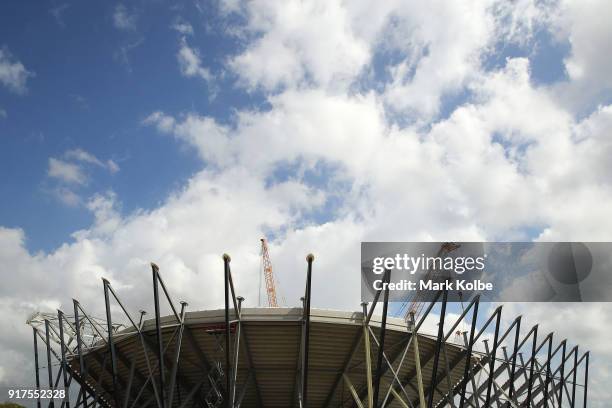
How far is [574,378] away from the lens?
4066 centimetres

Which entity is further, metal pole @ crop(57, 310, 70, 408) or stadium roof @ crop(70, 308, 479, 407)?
metal pole @ crop(57, 310, 70, 408)

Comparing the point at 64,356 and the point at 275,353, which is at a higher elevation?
the point at 64,356

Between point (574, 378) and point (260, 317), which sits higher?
point (260, 317)

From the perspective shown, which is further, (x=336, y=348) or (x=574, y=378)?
→ (x=574, y=378)

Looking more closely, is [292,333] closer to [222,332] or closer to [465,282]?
[222,332]

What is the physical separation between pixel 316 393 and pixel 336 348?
21.7 feet

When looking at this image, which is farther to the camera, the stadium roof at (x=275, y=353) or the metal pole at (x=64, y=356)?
the metal pole at (x=64, y=356)

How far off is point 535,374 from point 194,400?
26771 mm

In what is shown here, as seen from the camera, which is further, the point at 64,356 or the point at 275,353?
the point at 64,356

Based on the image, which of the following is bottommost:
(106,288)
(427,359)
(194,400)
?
(194,400)

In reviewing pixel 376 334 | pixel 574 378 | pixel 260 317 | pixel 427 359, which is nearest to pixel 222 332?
pixel 260 317

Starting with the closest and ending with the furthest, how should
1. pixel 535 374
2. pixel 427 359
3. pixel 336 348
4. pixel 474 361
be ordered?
pixel 336 348
pixel 427 359
pixel 474 361
pixel 535 374

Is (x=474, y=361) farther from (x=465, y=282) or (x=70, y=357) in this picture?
(x=70, y=357)

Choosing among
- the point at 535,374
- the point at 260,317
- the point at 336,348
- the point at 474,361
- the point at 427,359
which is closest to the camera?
the point at 260,317
